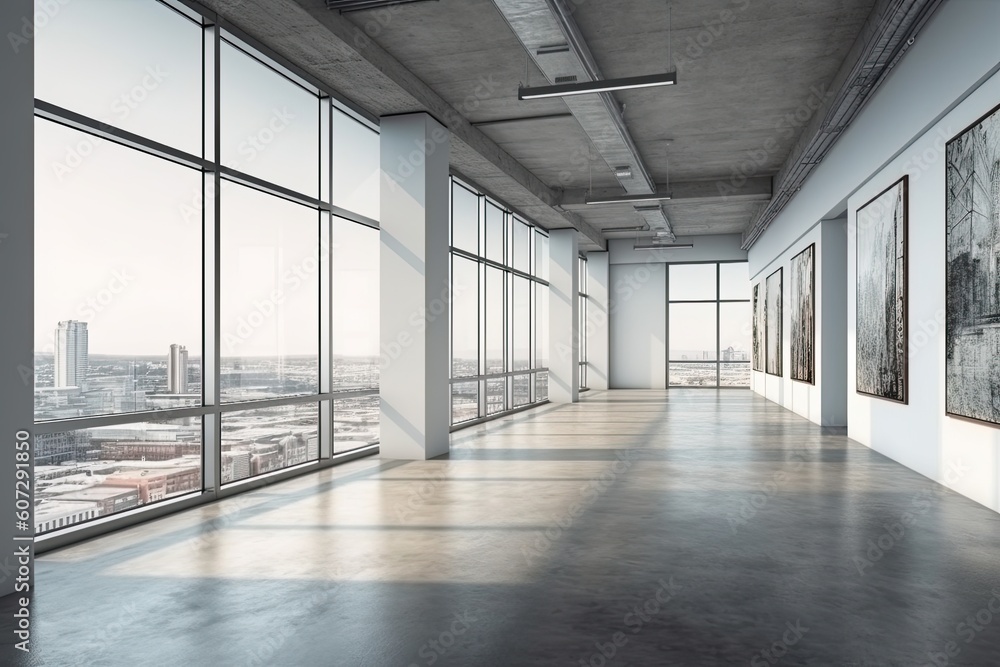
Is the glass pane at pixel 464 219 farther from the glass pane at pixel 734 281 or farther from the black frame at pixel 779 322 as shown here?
the glass pane at pixel 734 281

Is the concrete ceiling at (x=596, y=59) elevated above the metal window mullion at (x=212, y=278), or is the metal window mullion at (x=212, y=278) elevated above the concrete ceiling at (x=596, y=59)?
the concrete ceiling at (x=596, y=59)

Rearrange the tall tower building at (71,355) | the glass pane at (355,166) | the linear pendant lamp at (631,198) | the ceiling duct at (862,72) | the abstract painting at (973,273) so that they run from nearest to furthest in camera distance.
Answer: the tall tower building at (71,355) → the abstract painting at (973,273) → the ceiling duct at (862,72) → the glass pane at (355,166) → the linear pendant lamp at (631,198)

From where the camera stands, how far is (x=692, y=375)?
3180 cm

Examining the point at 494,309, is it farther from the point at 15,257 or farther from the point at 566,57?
the point at 15,257

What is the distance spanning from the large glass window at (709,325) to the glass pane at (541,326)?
8.88 meters

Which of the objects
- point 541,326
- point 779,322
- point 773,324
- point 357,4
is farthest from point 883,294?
point 541,326

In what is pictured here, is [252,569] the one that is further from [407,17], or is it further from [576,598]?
[407,17]

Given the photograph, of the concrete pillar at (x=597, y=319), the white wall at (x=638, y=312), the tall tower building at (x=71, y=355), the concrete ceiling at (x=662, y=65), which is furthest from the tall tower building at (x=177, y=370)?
A: the white wall at (x=638, y=312)

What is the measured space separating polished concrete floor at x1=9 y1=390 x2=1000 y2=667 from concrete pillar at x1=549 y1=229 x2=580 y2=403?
1424cm

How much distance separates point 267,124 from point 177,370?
3.76 meters

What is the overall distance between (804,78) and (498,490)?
8.38 m

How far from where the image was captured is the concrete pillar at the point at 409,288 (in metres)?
12.6

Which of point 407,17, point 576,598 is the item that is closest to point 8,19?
point 407,17

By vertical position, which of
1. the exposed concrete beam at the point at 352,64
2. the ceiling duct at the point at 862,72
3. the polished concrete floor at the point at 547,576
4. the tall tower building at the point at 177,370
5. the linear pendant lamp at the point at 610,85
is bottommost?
the polished concrete floor at the point at 547,576
